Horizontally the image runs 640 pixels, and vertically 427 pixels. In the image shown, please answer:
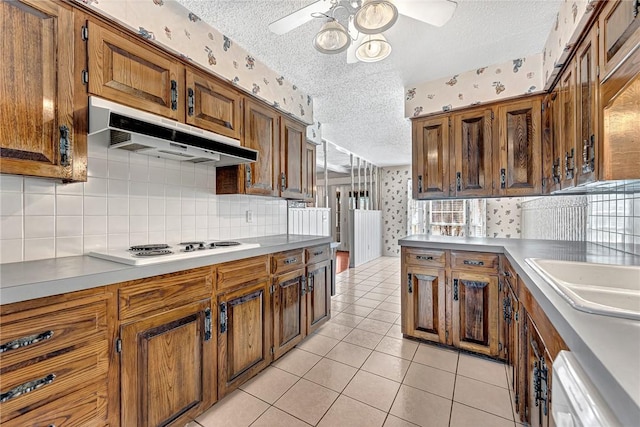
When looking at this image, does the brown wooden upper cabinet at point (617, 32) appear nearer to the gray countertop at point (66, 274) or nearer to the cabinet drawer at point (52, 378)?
the gray countertop at point (66, 274)

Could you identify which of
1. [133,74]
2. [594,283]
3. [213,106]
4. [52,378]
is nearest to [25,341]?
[52,378]

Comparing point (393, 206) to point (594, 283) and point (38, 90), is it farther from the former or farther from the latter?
point (38, 90)

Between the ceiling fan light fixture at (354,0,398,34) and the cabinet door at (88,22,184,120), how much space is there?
1.17 metres

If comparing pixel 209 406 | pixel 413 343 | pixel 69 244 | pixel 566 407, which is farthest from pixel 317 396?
pixel 69 244

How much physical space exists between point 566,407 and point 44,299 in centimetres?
156

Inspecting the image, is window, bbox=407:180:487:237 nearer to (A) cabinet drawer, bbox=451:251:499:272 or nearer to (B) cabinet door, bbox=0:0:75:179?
(A) cabinet drawer, bbox=451:251:499:272

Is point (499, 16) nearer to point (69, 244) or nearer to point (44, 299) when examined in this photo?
point (44, 299)

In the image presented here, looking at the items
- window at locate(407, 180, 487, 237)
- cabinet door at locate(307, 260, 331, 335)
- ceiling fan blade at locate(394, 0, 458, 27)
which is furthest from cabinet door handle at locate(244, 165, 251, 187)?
window at locate(407, 180, 487, 237)

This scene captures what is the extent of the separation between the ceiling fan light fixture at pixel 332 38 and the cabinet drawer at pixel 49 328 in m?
1.65

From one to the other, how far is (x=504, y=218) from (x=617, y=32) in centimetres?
548

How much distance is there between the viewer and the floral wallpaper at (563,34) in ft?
4.56

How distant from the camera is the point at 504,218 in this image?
5.81m

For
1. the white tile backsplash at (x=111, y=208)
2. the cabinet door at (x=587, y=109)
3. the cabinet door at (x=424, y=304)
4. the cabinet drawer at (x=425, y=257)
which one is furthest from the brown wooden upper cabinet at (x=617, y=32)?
the white tile backsplash at (x=111, y=208)

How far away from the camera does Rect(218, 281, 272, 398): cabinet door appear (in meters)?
1.65
